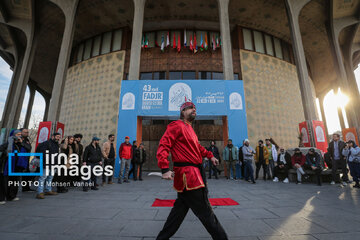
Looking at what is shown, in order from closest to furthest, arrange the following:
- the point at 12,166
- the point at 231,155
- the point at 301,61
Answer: the point at 12,166, the point at 231,155, the point at 301,61

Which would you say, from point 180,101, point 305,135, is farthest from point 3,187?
point 305,135

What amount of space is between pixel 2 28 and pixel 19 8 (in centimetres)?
349

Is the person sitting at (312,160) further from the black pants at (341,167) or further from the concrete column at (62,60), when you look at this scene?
the concrete column at (62,60)

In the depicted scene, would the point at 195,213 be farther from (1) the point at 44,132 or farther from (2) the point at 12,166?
(1) the point at 44,132

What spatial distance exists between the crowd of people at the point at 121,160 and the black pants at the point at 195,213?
14.1ft

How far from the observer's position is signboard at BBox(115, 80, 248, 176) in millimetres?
8961

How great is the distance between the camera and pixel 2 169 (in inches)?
156

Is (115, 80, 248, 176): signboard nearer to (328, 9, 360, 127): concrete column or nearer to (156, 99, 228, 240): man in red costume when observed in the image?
(156, 99, 228, 240): man in red costume

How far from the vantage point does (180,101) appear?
9.05m

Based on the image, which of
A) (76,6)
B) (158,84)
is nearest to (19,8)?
(76,6)

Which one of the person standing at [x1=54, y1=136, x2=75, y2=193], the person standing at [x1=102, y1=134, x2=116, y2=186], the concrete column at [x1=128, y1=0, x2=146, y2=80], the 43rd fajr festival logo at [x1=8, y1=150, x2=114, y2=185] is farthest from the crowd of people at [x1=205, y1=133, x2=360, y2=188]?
the concrete column at [x1=128, y1=0, x2=146, y2=80]

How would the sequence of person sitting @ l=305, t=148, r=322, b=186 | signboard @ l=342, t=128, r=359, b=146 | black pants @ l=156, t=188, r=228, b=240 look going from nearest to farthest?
black pants @ l=156, t=188, r=228, b=240 → person sitting @ l=305, t=148, r=322, b=186 → signboard @ l=342, t=128, r=359, b=146

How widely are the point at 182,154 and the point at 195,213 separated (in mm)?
613

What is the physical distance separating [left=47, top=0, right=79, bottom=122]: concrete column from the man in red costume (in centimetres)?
1301
